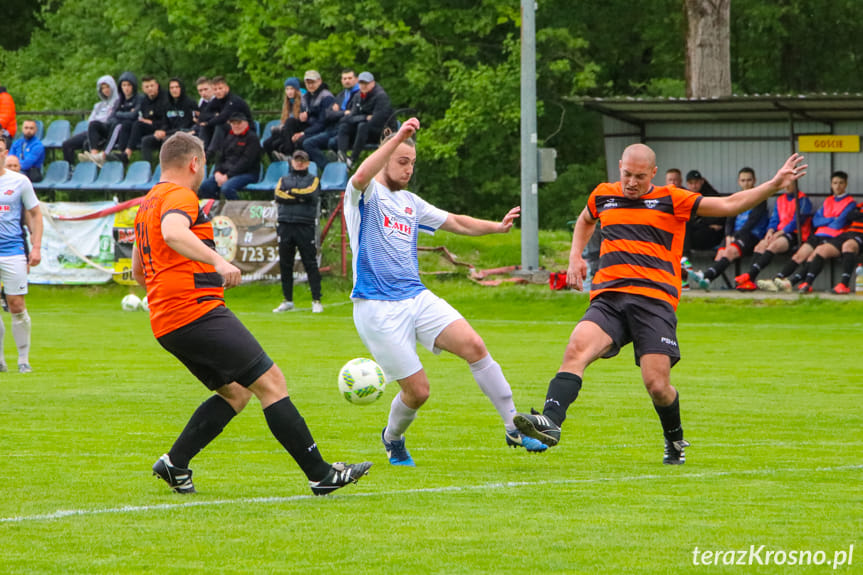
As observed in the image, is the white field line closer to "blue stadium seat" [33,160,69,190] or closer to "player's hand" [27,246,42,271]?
"player's hand" [27,246,42,271]

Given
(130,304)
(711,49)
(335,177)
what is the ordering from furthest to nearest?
(711,49), (335,177), (130,304)

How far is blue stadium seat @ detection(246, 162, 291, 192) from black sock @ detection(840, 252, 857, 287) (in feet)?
32.4

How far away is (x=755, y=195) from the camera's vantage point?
752 cm

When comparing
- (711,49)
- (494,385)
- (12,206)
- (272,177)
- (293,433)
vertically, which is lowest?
(272,177)

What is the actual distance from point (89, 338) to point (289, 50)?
16052 mm

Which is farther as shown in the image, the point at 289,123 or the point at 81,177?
the point at 81,177

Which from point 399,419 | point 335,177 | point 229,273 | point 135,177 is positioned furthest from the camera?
point 135,177

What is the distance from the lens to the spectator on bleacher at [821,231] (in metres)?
20.4

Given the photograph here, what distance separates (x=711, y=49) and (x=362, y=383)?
19.3 meters

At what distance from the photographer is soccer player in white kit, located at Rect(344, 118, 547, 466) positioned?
7969 millimetres

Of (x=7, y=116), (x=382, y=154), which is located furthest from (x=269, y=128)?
(x=382, y=154)

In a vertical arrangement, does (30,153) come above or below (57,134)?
below

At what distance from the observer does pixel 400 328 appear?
7961 mm

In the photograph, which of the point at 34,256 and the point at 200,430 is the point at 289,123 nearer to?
the point at 34,256
